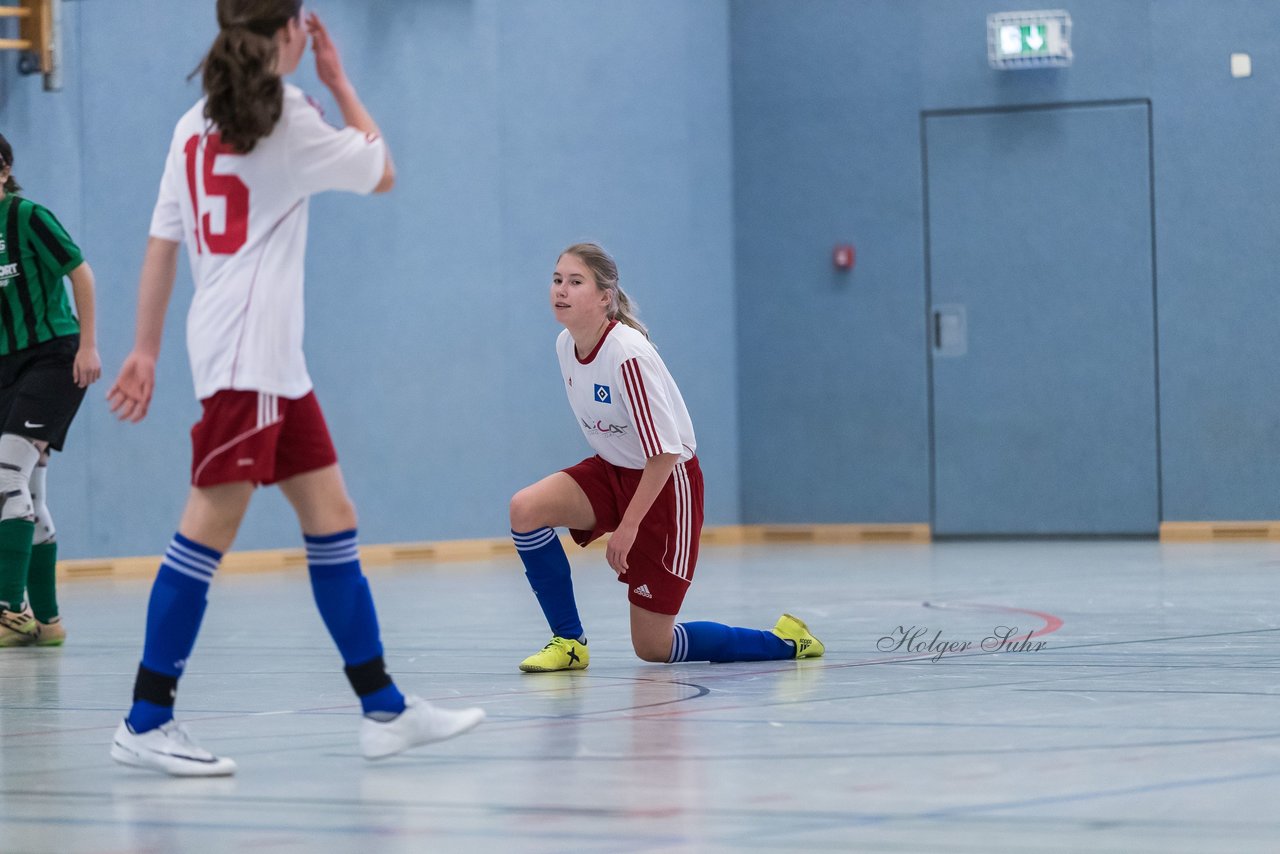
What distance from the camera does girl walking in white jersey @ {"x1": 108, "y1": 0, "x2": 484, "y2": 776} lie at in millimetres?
3244

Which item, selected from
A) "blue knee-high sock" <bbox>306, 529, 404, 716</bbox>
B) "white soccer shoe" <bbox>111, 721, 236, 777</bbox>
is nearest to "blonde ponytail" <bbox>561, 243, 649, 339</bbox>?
"blue knee-high sock" <bbox>306, 529, 404, 716</bbox>

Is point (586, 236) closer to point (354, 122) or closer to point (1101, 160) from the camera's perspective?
point (1101, 160)

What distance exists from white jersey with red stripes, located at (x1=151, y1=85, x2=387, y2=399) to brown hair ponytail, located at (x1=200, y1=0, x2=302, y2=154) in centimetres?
5

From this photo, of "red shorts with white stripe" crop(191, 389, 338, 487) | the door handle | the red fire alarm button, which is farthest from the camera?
the red fire alarm button

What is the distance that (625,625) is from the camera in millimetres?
6352

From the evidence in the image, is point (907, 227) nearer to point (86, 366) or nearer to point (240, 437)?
point (86, 366)

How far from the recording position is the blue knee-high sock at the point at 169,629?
10.7 feet

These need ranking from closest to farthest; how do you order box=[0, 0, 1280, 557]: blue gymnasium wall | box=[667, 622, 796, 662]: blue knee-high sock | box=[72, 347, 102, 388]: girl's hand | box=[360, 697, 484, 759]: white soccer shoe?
box=[360, 697, 484, 759]: white soccer shoe
box=[667, 622, 796, 662]: blue knee-high sock
box=[72, 347, 102, 388]: girl's hand
box=[0, 0, 1280, 557]: blue gymnasium wall

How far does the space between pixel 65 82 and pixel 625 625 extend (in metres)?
4.98

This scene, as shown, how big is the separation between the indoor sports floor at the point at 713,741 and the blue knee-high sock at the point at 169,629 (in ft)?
0.43

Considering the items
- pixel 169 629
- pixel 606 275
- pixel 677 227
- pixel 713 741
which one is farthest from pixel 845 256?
pixel 169 629

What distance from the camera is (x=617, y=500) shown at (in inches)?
197

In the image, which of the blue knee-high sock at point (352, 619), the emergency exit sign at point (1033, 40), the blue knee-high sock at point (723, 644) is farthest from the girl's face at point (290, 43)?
the emergency exit sign at point (1033, 40)

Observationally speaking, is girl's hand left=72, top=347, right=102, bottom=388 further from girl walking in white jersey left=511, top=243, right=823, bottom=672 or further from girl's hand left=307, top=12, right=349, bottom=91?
girl's hand left=307, top=12, right=349, bottom=91
